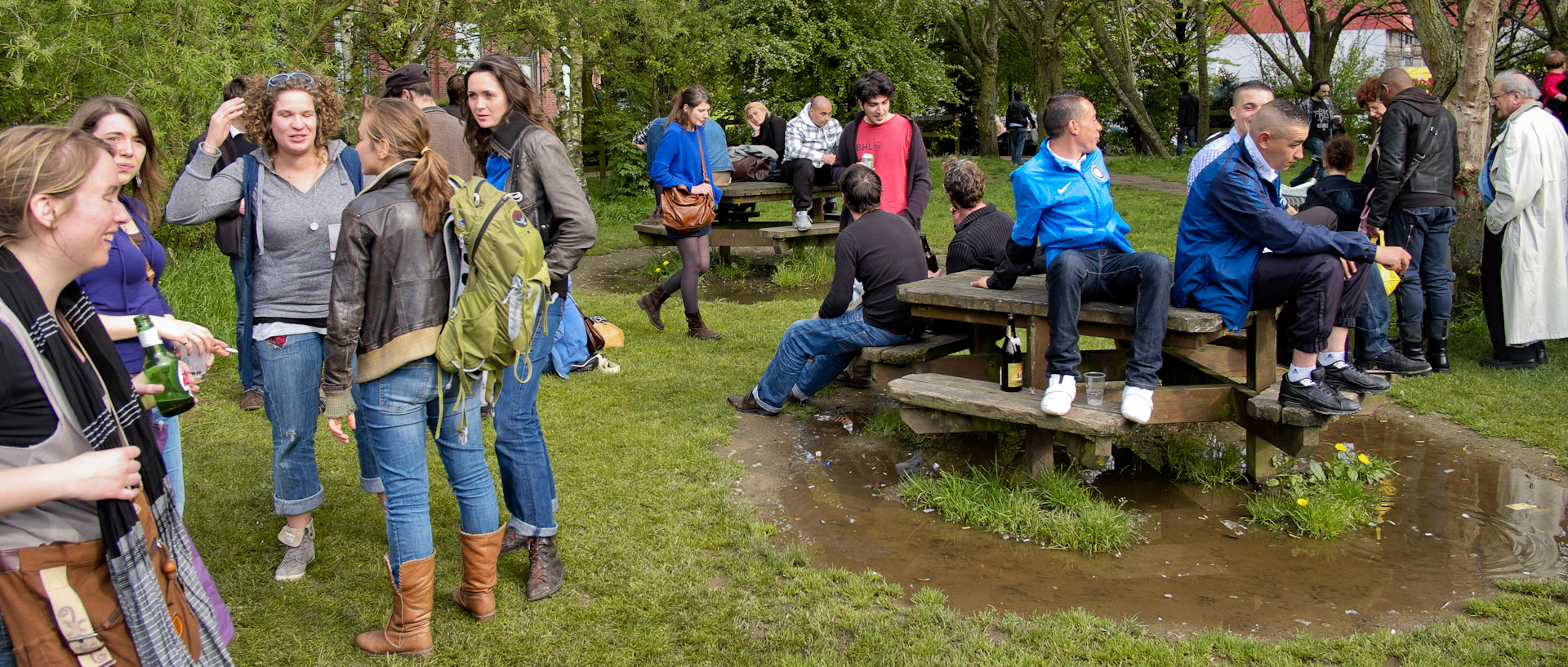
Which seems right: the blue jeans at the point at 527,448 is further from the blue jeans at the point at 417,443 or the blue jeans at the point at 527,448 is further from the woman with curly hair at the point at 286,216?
the woman with curly hair at the point at 286,216

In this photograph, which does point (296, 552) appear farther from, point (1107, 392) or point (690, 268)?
point (690, 268)

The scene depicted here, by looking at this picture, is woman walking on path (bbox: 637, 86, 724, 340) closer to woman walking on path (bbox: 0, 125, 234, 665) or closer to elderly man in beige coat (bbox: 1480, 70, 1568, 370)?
elderly man in beige coat (bbox: 1480, 70, 1568, 370)

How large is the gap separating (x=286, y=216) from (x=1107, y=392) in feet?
11.7

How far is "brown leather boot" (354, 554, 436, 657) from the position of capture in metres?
3.36

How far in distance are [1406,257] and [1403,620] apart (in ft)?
5.34

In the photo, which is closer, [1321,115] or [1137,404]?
[1137,404]

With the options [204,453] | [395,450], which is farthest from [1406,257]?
[204,453]

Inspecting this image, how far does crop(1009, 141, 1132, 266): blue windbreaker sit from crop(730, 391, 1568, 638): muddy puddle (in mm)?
1156

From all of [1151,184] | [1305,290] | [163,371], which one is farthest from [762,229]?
[1151,184]

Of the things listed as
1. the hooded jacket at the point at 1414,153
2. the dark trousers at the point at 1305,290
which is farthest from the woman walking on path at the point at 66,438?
the hooded jacket at the point at 1414,153

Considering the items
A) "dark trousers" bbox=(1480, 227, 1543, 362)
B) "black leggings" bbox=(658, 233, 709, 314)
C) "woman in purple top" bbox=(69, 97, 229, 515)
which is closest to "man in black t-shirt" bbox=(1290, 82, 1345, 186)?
"dark trousers" bbox=(1480, 227, 1543, 362)

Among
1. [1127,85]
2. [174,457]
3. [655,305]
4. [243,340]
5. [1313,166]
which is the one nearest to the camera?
[174,457]

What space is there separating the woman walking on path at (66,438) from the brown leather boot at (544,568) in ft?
5.25

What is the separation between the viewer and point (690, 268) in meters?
7.81
